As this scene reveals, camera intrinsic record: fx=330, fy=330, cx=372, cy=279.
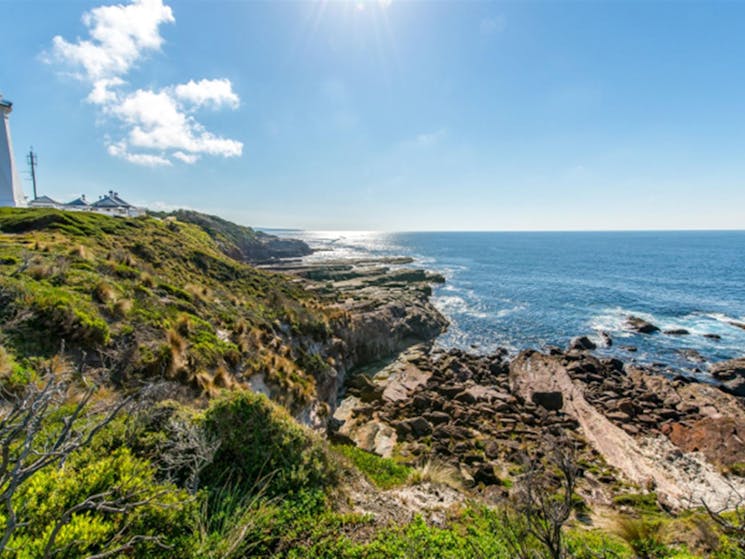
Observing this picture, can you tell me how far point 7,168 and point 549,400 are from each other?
53994 millimetres

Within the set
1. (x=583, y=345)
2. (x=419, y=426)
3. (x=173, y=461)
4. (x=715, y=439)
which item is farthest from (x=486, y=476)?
(x=583, y=345)

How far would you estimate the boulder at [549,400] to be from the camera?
20.4m

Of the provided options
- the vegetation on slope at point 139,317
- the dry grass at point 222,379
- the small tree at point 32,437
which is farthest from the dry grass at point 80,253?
the small tree at point 32,437

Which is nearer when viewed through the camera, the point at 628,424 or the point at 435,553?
the point at 435,553

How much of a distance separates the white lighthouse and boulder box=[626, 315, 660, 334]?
66877 millimetres

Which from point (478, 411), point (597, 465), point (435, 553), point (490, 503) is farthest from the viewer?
point (478, 411)

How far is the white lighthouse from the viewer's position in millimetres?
33812

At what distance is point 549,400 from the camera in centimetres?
2055

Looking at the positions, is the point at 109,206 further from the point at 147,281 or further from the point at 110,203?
the point at 147,281

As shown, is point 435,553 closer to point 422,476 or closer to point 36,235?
point 422,476

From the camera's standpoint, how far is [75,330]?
366 inches

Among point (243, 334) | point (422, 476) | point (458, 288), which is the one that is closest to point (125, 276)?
point (243, 334)

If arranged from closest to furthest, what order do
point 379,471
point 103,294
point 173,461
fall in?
point 173,461, point 379,471, point 103,294

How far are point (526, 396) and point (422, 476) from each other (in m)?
16.0
